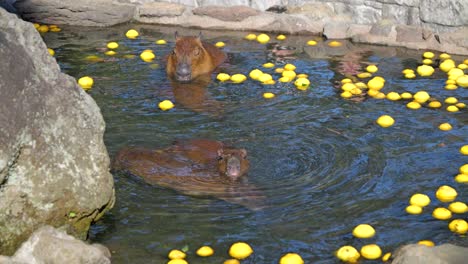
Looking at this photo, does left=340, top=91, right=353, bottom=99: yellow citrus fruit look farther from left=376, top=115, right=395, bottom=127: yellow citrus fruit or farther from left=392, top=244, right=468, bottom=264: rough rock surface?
left=392, top=244, right=468, bottom=264: rough rock surface

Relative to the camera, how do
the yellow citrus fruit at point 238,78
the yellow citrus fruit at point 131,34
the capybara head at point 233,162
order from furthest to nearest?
the yellow citrus fruit at point 131,34 → the yellow citrus fruit at point 238,78 → the capybara head at point 233,162

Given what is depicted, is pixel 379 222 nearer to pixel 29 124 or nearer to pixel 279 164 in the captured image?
pixel 279 164

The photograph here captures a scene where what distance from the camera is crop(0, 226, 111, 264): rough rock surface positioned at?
551cm

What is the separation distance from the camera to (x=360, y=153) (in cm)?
805

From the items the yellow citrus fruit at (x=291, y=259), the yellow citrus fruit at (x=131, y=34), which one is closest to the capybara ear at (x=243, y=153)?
the yellow citrus fruit at (x=291, y=259)

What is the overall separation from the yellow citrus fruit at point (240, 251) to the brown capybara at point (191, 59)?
16.1ft

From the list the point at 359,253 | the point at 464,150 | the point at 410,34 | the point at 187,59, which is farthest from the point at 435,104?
the point at 359,253

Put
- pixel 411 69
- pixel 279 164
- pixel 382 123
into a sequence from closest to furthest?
pixel 279 164 → pixel 382 123 → pixel 411 69

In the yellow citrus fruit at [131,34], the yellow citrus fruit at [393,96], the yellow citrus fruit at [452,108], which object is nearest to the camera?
the yellow citrus fruit at [452,108]

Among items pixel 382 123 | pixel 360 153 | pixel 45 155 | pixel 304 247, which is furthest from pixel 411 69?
pixel 45 155

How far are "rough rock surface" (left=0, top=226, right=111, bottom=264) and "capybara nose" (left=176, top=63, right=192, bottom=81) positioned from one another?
17.3ft

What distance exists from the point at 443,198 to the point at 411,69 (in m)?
4.03

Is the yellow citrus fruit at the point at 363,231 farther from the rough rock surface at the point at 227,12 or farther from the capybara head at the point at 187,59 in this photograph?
the rough rock surface at the point at 227,12

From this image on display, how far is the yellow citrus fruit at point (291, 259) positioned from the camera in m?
5.96
